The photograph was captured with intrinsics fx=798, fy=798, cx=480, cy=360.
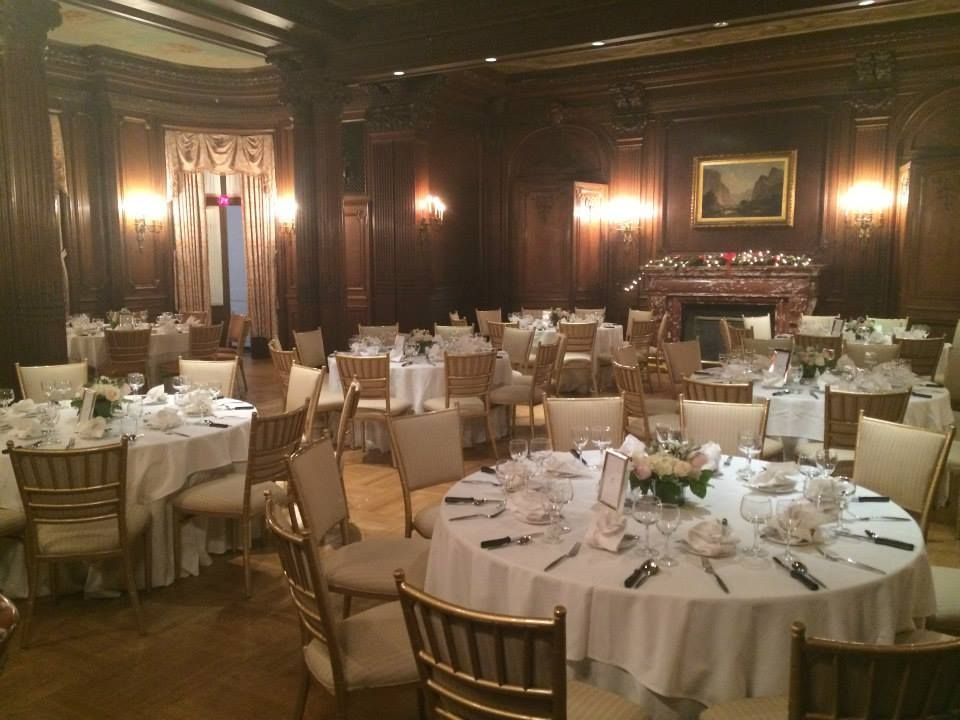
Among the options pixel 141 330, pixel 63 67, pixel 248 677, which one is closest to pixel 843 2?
pixel 248 677

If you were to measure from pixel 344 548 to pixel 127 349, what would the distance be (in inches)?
225

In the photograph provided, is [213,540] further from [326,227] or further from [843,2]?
[843,2]

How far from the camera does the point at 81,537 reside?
3695mm

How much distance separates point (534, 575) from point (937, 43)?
9.78 meters

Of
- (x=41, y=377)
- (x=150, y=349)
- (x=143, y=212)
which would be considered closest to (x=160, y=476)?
(x=41, y=377)

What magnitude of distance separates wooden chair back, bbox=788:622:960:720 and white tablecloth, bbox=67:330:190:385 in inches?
316

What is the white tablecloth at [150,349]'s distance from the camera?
A: 8461mm

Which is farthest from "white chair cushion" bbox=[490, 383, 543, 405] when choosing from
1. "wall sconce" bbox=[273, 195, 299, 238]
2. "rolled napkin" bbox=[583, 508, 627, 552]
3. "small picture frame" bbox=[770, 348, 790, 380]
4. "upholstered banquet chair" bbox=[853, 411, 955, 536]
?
"wall sconce" bbox=[273, 195, 299, 238]

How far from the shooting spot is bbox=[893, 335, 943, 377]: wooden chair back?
7.13m

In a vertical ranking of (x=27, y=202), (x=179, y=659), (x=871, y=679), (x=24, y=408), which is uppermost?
(x=27, y=202)

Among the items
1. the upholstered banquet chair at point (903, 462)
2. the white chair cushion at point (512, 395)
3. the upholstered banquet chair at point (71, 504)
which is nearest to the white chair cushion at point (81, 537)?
the upholstered banquet chair at point (71, 504)

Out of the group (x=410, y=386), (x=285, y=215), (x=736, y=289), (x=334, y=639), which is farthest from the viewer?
(x=285, y=215)

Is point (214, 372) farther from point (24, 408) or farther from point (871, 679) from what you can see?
point (871, 679)

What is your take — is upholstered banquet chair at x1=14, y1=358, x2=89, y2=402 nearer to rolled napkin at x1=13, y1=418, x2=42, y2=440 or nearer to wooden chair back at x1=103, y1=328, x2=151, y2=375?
rolled napkin at x1=13, y1=418, x2=42, y2=440
